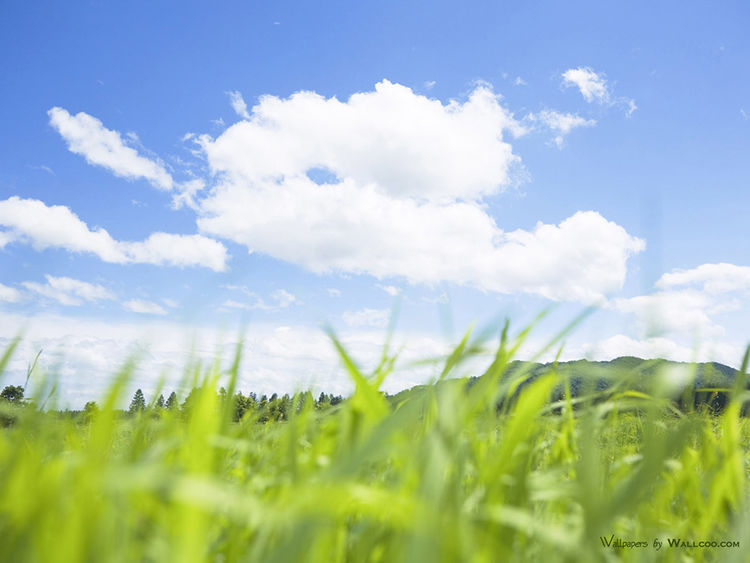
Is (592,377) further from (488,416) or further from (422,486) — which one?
(422,486)

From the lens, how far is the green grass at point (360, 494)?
667 mm

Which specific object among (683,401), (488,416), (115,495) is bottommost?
(115,495)

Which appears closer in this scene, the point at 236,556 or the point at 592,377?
the point at 236,556

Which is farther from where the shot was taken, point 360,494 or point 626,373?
point 626,373

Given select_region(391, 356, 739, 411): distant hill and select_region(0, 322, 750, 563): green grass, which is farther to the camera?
select_region(391, 356, 739, 411): distant hill

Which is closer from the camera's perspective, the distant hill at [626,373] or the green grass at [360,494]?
the green grass at [360,494]

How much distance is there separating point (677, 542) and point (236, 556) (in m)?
0.97

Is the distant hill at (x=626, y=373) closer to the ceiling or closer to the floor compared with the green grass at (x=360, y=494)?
closer to the ceiling

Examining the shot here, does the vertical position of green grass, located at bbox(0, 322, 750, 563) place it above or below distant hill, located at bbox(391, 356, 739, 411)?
below

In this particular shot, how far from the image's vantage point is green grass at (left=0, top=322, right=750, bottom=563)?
67cm

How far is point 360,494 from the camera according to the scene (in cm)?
70

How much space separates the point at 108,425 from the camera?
0.75 metres

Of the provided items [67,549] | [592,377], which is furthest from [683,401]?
[67,549]

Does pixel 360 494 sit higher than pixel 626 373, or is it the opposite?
pixel 626 373
